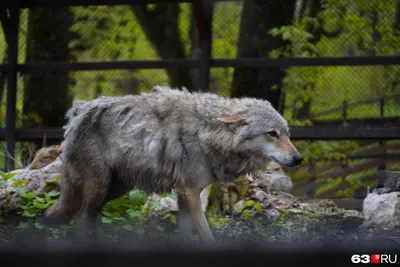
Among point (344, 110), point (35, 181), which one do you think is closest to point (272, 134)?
point (35, 181)

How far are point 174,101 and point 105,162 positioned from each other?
0.83m

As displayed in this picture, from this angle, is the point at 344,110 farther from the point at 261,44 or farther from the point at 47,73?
the point at 47,73

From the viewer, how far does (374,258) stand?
1934 mm

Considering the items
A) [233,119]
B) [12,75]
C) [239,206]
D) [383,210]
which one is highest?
[12,75]

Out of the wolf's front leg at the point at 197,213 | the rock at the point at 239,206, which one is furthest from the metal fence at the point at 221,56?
the wolf's front leg at the point at 197,213

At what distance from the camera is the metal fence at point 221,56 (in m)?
9.05

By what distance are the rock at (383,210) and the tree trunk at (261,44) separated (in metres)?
3.18

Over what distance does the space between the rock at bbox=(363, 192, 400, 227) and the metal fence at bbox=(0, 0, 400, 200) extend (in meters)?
2.09

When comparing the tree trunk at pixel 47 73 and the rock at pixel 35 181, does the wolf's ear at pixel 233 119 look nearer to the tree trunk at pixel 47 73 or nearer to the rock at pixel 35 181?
the rock at pixel 35 181

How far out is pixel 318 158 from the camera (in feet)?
37.6

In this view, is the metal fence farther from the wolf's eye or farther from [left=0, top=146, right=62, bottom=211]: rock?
the wolf's eye

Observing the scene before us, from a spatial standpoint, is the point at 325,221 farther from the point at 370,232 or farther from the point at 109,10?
the point at 109,10

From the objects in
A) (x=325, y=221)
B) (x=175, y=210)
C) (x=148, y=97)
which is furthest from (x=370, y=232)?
(x=148, y=97)

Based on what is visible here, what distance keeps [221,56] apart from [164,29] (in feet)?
4.69
